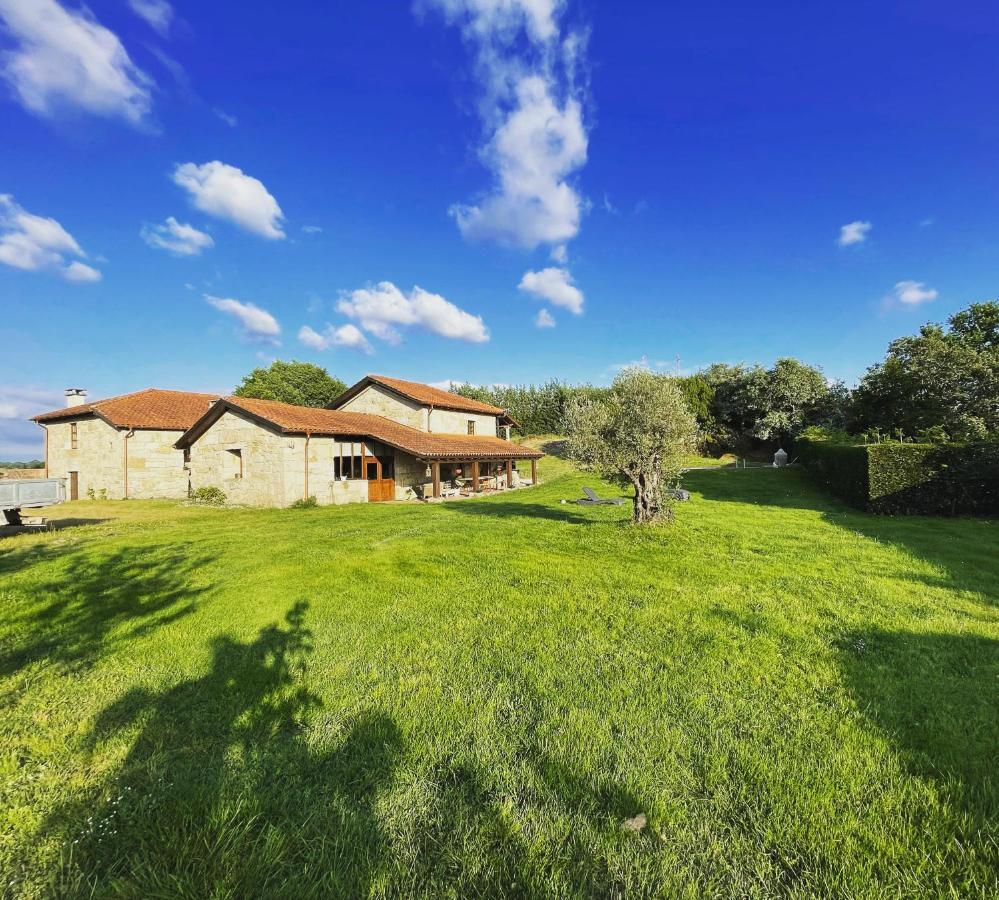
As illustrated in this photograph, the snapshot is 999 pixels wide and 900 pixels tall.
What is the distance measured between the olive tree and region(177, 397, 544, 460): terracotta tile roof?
1187 centimetres

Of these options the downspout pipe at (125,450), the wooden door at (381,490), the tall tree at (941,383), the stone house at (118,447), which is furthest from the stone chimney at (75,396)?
the tall tree at (941,383)

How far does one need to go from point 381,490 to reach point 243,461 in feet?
22.2

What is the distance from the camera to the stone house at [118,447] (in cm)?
2588

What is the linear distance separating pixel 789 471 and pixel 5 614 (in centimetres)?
3440

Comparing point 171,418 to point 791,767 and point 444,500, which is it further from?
point 791,767

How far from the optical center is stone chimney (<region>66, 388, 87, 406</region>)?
28714 millimetres

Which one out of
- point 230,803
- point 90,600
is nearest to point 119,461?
point 90,600

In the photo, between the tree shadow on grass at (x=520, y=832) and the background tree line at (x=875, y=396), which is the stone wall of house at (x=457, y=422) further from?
the tree shadow on grass at (x=520, y=832)

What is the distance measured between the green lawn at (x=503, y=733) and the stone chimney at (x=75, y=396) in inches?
1136

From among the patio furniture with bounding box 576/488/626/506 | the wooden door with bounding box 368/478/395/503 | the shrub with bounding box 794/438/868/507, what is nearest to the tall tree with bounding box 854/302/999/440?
the shrub with bounding box 794/438/868/507

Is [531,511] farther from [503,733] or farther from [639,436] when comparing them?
[503,733]

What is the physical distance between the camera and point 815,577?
24.7ft

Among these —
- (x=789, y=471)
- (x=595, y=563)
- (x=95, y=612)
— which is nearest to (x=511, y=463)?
(x=789, y=471)

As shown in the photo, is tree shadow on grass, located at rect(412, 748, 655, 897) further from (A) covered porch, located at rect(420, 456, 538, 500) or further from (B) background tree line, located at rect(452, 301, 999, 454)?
(A) covered porch, located at rect(420, 456, 538, 500)
